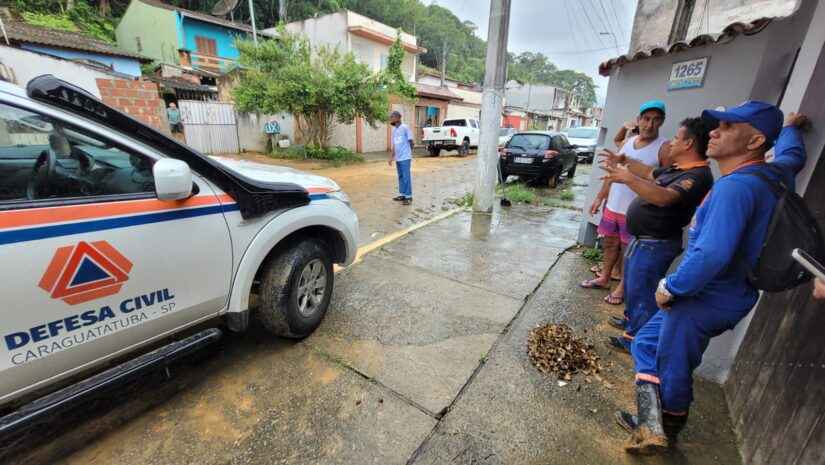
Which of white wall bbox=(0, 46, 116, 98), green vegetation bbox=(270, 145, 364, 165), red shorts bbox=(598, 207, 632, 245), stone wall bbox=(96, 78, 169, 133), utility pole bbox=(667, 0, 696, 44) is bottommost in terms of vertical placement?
green vegetation bbox=(270, 145, 364, 165)

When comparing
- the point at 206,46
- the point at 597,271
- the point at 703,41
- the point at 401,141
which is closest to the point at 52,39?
the point at 206,46

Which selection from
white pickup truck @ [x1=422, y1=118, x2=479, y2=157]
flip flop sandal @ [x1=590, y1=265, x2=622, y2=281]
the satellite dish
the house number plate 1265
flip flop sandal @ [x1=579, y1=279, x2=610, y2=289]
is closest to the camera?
the house number plate 1265

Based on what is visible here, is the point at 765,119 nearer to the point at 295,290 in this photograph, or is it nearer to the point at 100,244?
the point at 295,290

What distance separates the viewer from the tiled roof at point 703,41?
2846mm

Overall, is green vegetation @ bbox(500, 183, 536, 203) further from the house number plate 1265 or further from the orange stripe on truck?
the orange stripe on truck

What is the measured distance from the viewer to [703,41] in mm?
3283

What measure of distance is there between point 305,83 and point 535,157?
7543 millimetres

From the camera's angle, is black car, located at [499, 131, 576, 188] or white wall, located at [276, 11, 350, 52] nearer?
black car, located at [499, 131, 576, 188]

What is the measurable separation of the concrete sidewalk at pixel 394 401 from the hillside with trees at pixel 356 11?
89.8ft

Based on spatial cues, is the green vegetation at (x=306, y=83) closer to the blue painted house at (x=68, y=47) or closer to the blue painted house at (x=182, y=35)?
the blue painted house at (x=68, y=47)

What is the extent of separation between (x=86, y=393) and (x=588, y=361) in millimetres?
2959

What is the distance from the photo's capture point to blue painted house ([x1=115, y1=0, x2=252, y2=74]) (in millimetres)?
22406

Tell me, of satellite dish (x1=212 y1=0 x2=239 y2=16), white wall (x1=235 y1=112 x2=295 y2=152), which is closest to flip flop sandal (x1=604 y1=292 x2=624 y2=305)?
white wall (x1=235 y1=112 x2=295 y2=152)

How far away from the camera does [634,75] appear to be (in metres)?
4.22
